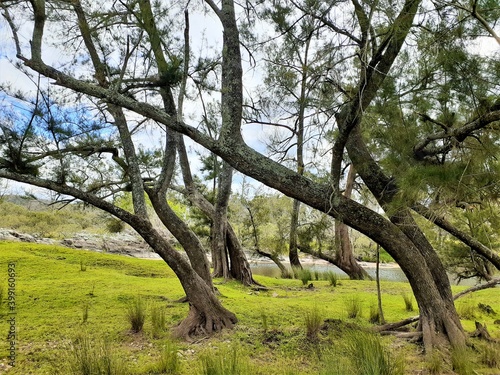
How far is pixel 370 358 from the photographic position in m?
2.32

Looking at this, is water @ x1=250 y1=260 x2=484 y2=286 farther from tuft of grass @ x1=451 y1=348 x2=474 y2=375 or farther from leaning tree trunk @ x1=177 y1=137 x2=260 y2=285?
tuft of grass @ x1=451 y1=348 x2=474 y2=375

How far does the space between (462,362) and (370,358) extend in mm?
996

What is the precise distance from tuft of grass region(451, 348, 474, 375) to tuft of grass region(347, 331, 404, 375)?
671 millimetres

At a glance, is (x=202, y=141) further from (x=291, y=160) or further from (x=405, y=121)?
(x=291, y=160)

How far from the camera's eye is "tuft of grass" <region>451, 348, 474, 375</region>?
2.71m

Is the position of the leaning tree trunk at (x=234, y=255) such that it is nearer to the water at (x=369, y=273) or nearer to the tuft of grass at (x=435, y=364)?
the water at (x=369, y=273)

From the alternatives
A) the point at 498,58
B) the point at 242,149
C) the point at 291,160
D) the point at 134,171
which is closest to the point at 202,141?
the point at 242,149

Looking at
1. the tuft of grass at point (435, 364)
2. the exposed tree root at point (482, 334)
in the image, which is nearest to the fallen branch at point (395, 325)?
the exposed tree root at point (482, 334)

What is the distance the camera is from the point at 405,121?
144 inches

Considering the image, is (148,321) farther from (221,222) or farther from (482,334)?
A: (221,222)

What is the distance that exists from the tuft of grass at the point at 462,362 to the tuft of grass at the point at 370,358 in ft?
2.20

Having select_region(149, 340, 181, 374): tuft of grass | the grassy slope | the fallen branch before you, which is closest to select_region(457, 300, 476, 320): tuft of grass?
the grassy slope

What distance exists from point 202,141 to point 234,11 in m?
1.69

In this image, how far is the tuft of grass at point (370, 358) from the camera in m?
2.23
